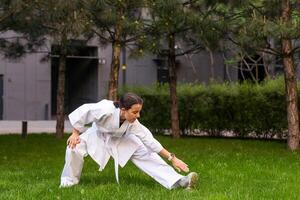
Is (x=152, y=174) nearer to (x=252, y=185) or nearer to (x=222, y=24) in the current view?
(x=252, y=185)

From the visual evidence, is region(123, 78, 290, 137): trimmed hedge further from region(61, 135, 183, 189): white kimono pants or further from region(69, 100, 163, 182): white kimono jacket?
region(69, 100, 163, 182): white kimono jacket

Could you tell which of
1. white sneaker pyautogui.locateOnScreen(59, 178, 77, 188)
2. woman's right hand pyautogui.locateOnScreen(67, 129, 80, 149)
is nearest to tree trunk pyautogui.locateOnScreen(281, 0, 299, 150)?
white sneaker pyautogui.locateOnScreen(59, 178, 77, 188)

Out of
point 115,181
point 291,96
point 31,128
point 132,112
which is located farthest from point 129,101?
point 31,128

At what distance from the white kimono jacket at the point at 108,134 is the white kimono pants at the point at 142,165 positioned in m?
0.09

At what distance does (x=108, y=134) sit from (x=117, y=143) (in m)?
0.18

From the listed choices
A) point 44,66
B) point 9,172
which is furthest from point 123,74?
point 9,172

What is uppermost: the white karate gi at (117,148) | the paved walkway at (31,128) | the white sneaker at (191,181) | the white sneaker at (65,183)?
the white karate gi at (117,148)

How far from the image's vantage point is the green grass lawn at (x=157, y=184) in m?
7.52

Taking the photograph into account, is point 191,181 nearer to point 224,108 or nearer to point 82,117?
point 82,117

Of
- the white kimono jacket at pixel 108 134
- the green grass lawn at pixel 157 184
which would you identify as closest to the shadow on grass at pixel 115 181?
the green grass lawn at pixel 157 184

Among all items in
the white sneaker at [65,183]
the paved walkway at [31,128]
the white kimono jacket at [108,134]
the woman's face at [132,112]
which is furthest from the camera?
the paved walkway at [31,128]

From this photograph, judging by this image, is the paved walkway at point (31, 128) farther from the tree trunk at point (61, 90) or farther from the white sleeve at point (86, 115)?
the white sleeve at point (86, 115)

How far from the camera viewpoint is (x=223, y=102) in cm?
1972

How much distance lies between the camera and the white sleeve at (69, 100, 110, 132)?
7496 millimetres
